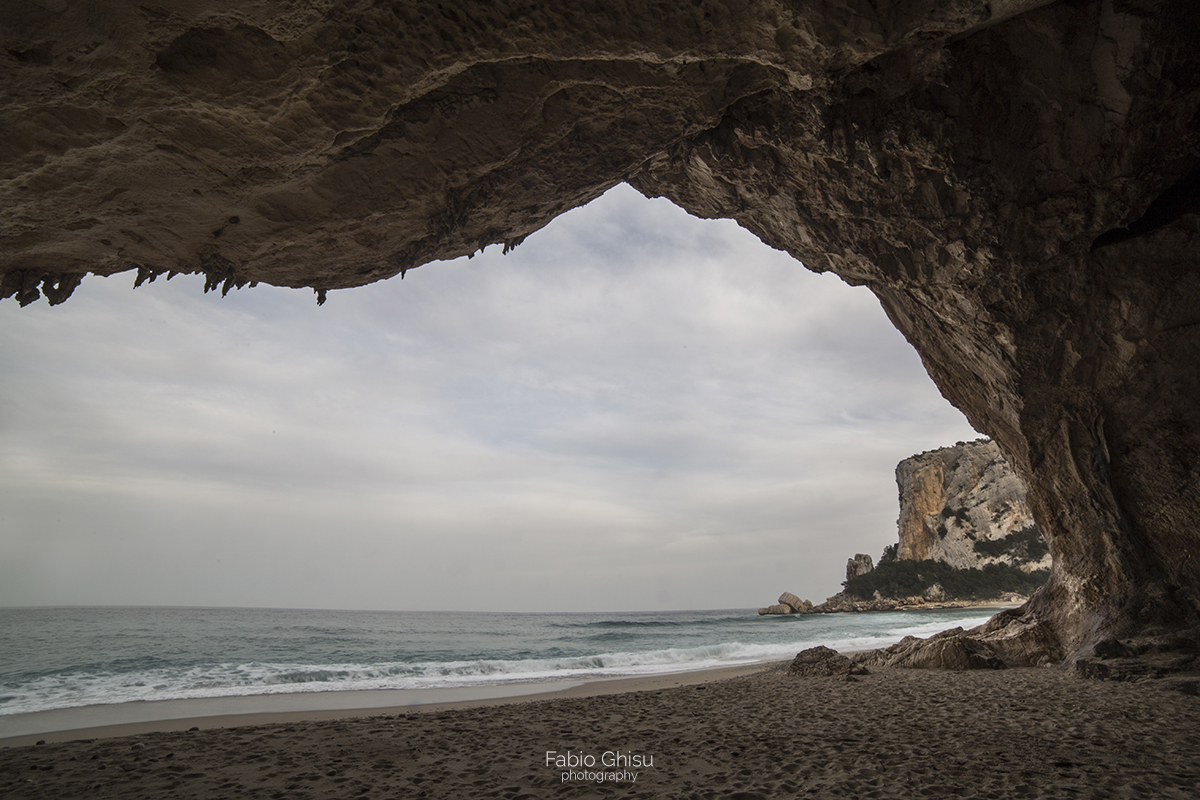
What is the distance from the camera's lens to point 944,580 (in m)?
42.9

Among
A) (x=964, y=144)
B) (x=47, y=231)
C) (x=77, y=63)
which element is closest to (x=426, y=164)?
(x=77, y=63)

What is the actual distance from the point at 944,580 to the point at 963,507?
20.4ft

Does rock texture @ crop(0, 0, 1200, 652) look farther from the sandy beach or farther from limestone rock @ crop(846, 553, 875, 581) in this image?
limestone rock @ crop(846, 553, 875, 581)

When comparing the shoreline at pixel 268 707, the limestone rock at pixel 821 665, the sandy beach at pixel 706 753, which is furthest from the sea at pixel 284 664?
the sandy beach at pixel 706 753

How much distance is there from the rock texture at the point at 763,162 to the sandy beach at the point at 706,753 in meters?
3.24

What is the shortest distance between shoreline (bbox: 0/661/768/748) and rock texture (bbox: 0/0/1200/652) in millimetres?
5237

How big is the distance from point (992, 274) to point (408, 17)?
6.70m

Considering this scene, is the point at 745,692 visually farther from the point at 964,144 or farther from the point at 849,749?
the point at 964,144

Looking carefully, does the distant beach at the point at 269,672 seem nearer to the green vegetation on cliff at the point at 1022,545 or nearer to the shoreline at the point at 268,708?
the shoreline at the point at 268,708

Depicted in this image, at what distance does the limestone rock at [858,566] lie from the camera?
5288cm

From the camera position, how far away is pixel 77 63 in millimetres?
3088

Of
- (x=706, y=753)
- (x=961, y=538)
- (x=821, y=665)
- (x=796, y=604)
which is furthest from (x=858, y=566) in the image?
(x=706, y=753)

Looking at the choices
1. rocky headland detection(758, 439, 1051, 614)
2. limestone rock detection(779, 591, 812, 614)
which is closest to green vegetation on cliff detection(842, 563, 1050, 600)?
rocky headland detection(758, 439, 1051, 614)

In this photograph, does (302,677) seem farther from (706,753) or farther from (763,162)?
(763,162)
